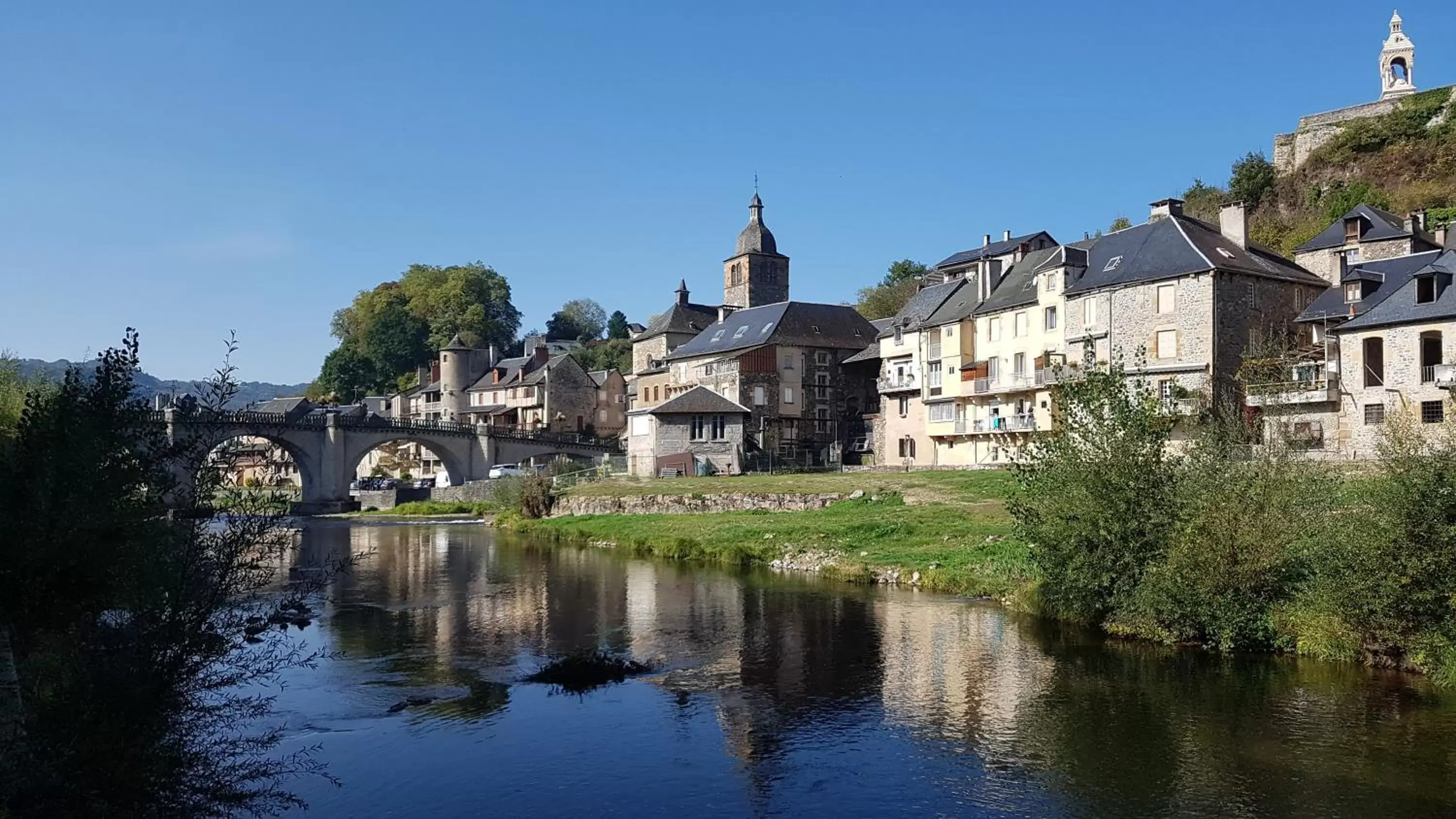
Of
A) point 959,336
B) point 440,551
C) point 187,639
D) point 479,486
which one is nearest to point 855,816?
point 187,639

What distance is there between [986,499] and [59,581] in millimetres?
33902

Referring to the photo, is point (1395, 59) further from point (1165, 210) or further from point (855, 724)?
point (855, 724)

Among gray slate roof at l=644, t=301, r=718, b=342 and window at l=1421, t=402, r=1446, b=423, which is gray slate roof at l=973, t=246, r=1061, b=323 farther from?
gray slate roof at l=644, t=301, r=718, b=342

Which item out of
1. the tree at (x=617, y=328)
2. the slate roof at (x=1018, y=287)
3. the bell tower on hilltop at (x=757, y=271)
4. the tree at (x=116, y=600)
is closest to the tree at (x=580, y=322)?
the tree at (x=617, y=328)

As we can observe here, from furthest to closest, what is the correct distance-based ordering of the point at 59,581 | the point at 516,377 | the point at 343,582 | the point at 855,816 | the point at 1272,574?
the point at 516,377
the point at 343,582
the point at 1272,574
the point at 855,816
the point at 59,581

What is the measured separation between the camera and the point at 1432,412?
38219 mm

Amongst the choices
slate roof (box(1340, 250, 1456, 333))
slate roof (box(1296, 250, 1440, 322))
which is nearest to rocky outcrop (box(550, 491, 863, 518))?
slate roof (box(1340, 250, 1456, 333))

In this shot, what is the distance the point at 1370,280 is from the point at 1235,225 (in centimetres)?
665

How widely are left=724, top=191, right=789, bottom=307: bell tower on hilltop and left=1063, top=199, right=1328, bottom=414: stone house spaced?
4886 centimetres

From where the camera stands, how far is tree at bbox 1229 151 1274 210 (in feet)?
240

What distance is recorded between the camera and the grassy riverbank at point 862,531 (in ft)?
102

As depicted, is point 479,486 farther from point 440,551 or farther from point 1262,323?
point 1262,323

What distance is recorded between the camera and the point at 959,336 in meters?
57.7

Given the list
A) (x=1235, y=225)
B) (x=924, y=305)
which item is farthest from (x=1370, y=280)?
(x=924, y=305)
